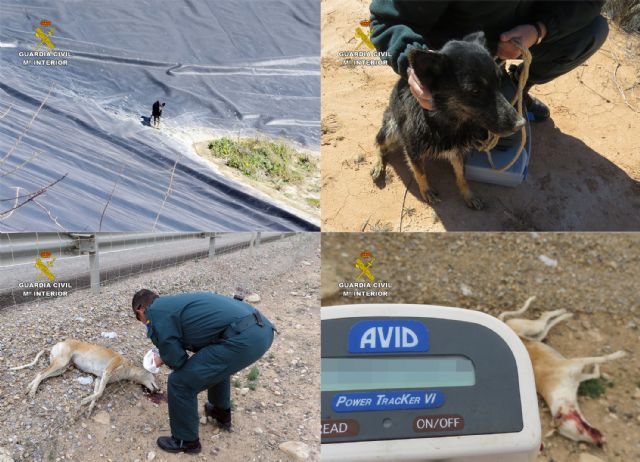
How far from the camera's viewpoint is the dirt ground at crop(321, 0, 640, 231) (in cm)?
302

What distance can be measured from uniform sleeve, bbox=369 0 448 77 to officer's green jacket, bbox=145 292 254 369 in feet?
4.65

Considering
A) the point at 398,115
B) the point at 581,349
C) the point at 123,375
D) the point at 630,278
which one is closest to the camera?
the point at 123,375

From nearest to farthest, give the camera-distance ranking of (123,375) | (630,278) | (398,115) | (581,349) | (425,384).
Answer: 1. (425,384)
2. (123,375)
3. (581,349)
4. (630,278)
5. (398,115)

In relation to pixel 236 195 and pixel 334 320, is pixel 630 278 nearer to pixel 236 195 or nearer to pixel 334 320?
pixel 334 320

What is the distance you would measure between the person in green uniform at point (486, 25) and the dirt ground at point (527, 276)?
2.62 feet

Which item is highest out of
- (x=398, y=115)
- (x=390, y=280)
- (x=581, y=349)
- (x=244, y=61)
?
(x=244, y=61)

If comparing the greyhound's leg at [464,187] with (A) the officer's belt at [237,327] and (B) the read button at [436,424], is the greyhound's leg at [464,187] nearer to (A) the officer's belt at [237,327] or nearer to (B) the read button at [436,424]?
(A) the officer's belt at [237,327]

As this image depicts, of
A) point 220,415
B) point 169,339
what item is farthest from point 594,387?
point 169,339

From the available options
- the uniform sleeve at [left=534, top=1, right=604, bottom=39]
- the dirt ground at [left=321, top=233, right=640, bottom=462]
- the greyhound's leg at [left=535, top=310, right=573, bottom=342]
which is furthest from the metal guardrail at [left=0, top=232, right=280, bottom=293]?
the uniform sleeve at [left=534, top=1, right=604, bottom=39]

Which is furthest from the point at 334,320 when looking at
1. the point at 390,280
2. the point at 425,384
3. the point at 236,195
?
the point at 236,195

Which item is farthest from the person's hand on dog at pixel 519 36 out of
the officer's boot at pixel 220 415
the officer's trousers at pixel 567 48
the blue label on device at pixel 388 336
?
the officer's boot at pixel 220 415

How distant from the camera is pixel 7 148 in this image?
2.75 m

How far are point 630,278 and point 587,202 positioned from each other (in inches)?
20.1

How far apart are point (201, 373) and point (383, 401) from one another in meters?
0.86
